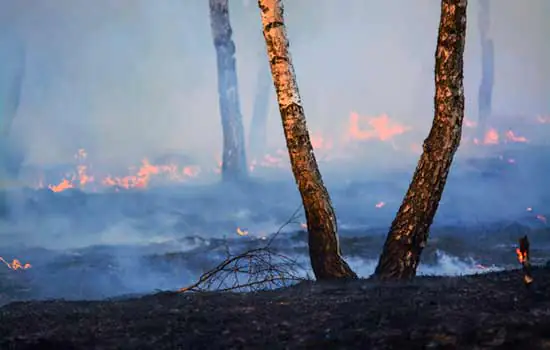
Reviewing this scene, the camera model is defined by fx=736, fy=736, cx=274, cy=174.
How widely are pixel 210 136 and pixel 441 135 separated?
398 cm

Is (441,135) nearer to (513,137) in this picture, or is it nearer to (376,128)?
(376,128)

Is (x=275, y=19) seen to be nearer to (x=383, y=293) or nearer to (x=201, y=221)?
(x=383, y=293)

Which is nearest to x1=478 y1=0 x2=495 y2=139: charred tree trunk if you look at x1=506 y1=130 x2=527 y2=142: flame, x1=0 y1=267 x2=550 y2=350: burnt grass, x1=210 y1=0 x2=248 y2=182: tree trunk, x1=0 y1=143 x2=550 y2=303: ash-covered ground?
x1=506 y1=130 x2=527 y2=142: flame

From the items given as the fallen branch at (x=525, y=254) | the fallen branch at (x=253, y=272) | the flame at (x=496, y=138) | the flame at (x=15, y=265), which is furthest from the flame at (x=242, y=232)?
the fallen branch at (x=525, y=254)

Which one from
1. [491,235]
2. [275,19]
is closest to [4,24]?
A: [275,19]

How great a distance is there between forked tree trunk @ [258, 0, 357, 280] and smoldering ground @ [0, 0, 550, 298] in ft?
10.1

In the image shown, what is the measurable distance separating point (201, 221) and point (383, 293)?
171 inches

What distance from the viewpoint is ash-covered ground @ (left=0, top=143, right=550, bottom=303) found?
787 centimetres

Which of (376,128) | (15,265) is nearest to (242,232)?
(376,128)

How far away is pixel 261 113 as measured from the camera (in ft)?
29.3

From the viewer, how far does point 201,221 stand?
8.46 meters

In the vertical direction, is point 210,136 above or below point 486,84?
→ below

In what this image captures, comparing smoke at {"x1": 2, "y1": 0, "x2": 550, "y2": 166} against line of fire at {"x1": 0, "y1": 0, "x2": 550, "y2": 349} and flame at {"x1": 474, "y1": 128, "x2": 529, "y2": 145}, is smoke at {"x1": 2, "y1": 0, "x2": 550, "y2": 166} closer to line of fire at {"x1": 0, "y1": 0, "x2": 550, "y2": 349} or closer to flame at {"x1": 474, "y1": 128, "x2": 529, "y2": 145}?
line of fire at {"x1": 0, "y1": 0, "x2": 550, "y2": 349}

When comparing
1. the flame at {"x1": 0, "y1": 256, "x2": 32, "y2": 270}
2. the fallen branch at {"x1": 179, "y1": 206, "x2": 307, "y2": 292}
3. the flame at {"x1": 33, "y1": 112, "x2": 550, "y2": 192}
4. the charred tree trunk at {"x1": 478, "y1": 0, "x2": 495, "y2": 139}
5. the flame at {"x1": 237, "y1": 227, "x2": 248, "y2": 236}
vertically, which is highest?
the charred tree trunk at {"x1": 478, "y1": 0, "x2": 495, "y2": 139}
